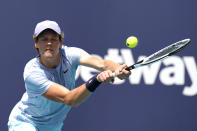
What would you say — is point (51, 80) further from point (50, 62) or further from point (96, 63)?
point (96, 63)

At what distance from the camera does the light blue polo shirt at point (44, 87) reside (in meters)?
4.22

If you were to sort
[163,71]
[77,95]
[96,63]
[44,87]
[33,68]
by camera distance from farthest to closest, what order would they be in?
[163,71], [96,63], [33,68], [44,87], [77,95]

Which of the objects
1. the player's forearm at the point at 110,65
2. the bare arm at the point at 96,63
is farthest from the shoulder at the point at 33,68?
the player's forearm at the point at 110,65

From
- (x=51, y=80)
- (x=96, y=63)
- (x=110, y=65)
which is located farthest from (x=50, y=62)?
(x=110, y=65)

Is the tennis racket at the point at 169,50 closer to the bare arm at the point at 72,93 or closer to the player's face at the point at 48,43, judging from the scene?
the bare arm at the point at 72,93

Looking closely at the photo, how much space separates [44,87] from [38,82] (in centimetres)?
9

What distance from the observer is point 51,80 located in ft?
14.2

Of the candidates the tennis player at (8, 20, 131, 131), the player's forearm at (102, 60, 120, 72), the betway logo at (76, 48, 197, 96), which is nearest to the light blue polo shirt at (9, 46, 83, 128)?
the tennis player at (8, 20, 131, 131)

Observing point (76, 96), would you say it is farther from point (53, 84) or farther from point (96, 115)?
point (96, 115)

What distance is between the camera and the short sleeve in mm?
4125

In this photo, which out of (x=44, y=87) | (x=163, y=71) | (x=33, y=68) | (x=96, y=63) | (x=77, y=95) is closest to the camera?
(x=77, y=95)

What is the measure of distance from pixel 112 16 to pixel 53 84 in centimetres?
220

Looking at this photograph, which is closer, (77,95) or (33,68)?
(77,95)

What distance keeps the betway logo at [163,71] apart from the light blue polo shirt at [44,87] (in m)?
1.58
